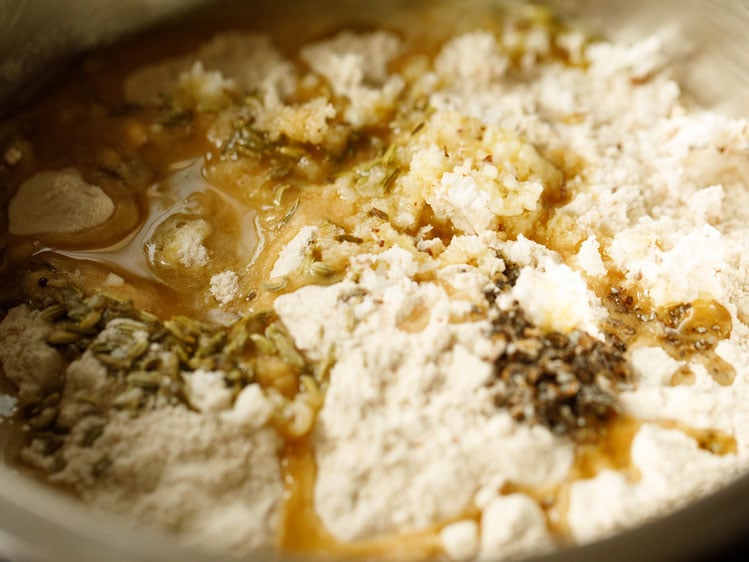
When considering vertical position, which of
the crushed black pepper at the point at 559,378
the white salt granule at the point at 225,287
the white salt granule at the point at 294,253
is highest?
the white salt granule at the point at 294,253

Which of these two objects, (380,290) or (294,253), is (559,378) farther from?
(294,253)

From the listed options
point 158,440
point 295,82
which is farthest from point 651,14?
point 158,440

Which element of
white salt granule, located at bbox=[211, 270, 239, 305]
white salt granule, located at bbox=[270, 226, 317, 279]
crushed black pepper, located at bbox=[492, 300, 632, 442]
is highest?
white salt granule, located at bbox=[270, 226, 317, 279]

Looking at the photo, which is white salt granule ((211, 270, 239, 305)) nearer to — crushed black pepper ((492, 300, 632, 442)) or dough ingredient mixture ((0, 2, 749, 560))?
dough ingredient mixture ((0, 2, 749, 560))

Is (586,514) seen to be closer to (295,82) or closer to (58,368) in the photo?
(58,368)

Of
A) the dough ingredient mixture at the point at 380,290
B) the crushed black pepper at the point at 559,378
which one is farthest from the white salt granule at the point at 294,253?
the crushed black pepper at the point at 559,378

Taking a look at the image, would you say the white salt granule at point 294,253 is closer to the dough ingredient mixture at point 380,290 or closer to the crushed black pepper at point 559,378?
the dough ingredient mixture at point 380,290

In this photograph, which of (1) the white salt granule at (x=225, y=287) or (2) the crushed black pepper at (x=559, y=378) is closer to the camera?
(2) the crushed black pepper at (x=559, y=378)

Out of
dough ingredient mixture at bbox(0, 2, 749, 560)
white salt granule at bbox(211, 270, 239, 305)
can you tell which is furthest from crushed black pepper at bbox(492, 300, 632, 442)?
white salt granule at bbox(211, 270, 239, 305)

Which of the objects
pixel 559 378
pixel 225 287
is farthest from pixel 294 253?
pixel 559 378
